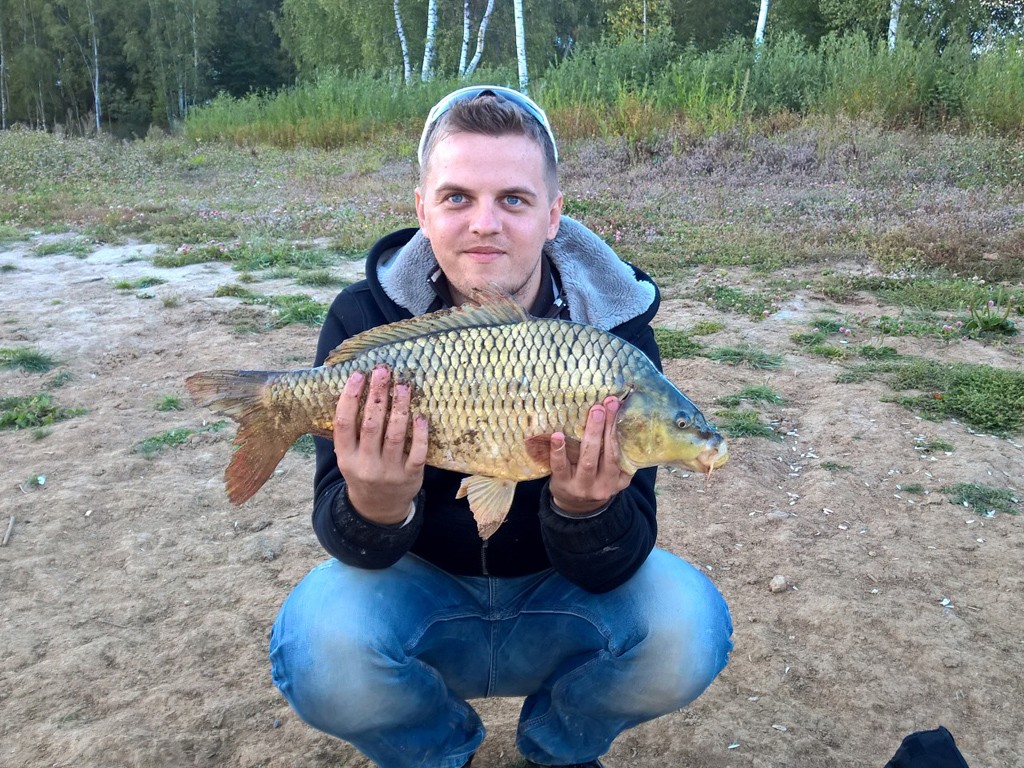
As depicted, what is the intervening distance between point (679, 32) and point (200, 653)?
3276cm

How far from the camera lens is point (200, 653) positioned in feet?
6.91

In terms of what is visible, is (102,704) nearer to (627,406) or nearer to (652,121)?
(627,406)

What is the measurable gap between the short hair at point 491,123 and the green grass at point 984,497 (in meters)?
1.88

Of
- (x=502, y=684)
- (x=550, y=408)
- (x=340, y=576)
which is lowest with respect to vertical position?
(x=502, y=684)

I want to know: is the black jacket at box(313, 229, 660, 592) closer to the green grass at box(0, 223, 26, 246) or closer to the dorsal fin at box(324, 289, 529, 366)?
the dorsal fin at box(324, 289, 529, 366)

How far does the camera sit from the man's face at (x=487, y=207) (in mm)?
1572

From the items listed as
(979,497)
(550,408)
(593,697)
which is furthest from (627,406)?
(979,497)

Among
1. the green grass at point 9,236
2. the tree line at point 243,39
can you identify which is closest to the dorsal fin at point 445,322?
the green grass at point 9,236

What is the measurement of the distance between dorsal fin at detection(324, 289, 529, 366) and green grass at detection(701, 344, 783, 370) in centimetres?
277

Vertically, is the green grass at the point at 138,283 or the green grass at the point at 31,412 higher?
the green grass at the point at 31,412

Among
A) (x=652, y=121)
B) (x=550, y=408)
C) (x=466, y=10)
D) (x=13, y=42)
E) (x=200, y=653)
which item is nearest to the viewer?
(x=550, y=408)

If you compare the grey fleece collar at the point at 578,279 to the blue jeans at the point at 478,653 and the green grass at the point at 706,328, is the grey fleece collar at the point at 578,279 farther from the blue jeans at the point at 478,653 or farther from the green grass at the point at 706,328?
the green grass at the point at 706,328

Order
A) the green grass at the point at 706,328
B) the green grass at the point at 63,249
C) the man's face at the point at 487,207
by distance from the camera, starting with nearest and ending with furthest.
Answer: the man's face at the point at 487,207 < the green grass at the point at 706,328 < the green grass at the point at 63,249

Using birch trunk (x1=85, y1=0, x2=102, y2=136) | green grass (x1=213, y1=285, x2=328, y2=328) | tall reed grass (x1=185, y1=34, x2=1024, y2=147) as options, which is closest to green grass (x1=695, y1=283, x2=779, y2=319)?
green grass (x1=213, y1=285, x2=328, y2=328)
